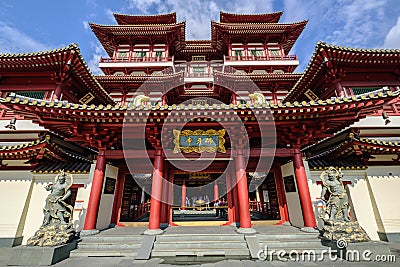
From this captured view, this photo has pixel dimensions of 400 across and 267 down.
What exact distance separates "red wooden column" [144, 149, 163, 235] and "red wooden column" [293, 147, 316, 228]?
214 inches

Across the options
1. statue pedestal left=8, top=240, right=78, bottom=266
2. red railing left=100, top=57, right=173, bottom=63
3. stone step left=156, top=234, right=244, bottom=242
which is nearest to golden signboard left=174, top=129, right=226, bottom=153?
stone step left=156, top=234, right=244, bottom=242

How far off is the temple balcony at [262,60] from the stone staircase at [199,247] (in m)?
16.5

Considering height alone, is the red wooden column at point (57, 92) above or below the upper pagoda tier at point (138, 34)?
below

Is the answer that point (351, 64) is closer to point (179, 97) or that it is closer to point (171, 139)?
point (171, 139)

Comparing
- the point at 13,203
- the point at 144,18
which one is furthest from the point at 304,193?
the point at 144,18

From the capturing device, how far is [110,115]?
6246 millimetres

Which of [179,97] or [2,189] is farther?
[179,97]

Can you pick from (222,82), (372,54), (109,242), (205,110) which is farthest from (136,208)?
(372,54)

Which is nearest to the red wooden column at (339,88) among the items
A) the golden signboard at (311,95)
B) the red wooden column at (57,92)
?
the golden signboard at (311,95)

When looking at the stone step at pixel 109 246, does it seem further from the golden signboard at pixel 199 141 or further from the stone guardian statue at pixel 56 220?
the golden signboard at pixel 199 141

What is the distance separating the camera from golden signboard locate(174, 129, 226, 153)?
285 inches

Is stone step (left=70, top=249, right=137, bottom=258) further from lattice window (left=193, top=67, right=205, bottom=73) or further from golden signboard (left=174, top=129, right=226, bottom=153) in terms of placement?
lattice window (left=193, top=67, right=205, bottom=73)

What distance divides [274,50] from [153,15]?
14.8m

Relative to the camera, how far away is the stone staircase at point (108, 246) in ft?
19.4
